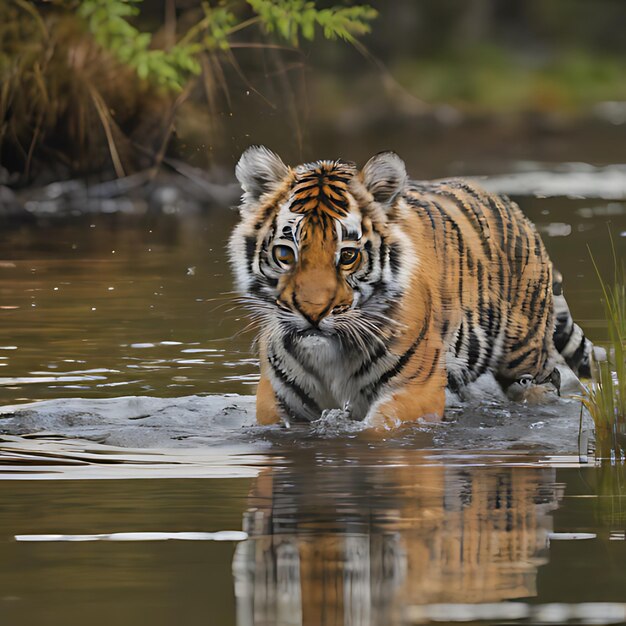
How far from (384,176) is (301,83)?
26.7 feet

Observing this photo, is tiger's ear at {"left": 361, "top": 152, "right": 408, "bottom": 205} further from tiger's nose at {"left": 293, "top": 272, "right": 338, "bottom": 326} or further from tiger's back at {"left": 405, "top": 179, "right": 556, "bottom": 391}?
tiger's nose at {"left": 293, "top": 272, "right": 338, "bottom": 326}

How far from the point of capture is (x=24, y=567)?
3625 millimetres

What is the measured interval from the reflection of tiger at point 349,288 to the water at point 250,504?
0.55 feet

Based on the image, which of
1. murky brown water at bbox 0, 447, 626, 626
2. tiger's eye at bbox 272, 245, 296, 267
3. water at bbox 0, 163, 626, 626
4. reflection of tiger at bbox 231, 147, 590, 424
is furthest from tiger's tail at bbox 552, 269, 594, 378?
murky brown water at bbox 0, 447, 626, 626

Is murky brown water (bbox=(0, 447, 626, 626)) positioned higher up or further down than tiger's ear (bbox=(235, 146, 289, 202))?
further down

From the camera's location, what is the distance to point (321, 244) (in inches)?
219

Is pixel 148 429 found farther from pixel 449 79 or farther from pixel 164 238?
pixel 449 79

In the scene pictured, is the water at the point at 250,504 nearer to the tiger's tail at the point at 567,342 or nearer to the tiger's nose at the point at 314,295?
the tiger's nose at the point at 314,295

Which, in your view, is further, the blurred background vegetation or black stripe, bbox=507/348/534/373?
the blurred background vegetation

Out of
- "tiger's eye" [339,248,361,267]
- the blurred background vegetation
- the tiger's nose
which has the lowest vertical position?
the tiger's nose

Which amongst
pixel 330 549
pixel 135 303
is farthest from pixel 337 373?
pixel 135 303

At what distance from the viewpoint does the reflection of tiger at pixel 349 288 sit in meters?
5.55

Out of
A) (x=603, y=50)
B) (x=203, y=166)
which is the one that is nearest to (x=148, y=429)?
(x=203, y=166)

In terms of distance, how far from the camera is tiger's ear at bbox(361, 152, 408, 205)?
18.8ft
